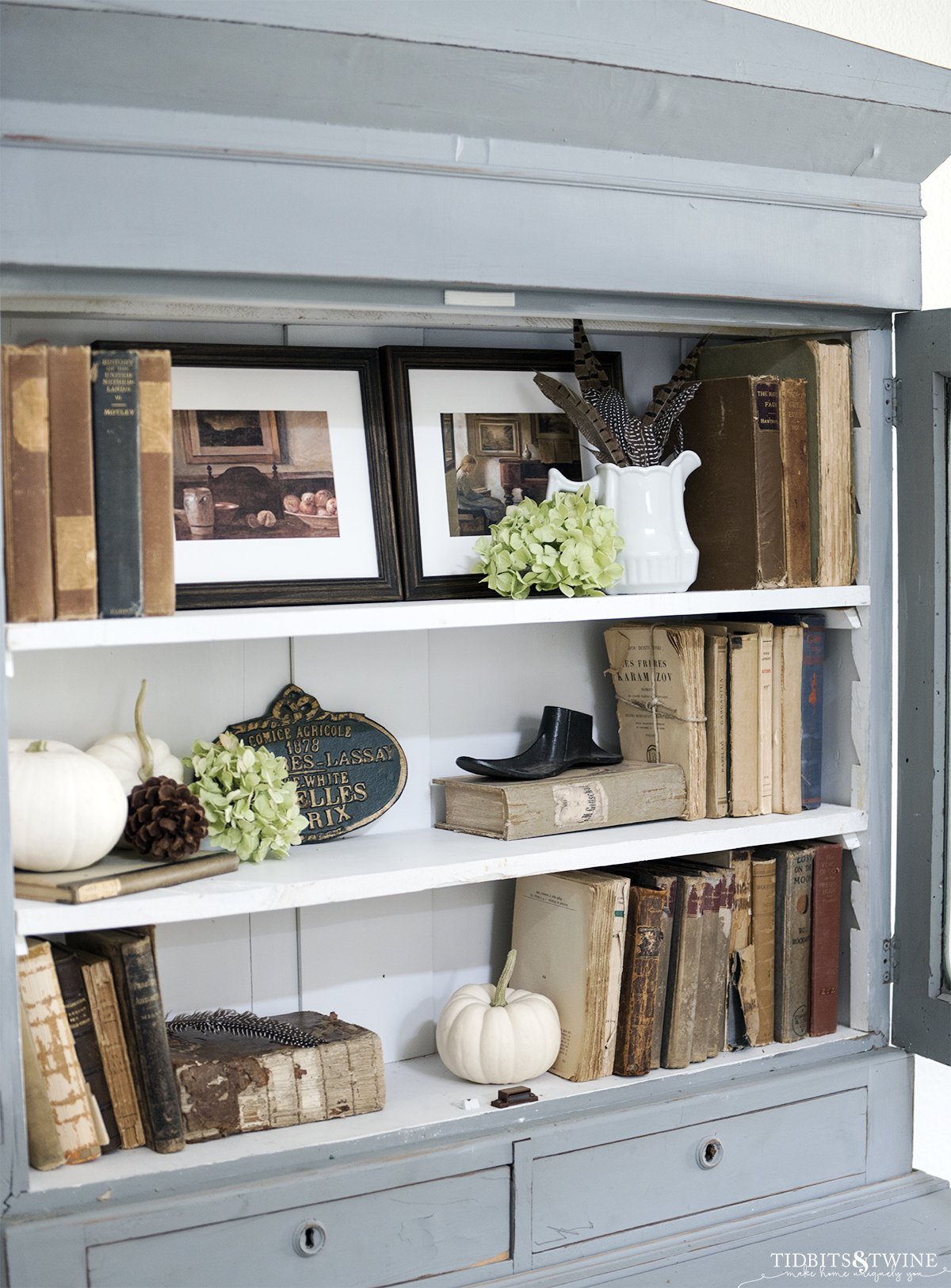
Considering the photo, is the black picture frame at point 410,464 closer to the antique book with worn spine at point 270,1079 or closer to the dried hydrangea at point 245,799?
the dried hydrangea at point 245,799

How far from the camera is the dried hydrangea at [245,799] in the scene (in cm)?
168

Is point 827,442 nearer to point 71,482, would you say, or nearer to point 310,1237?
point 71,482

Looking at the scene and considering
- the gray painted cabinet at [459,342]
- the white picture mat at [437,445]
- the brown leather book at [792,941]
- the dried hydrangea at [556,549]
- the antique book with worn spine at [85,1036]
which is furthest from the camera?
the brown leather book at [792,941]

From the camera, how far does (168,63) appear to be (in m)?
1.39

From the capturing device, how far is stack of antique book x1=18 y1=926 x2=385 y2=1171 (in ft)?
4.94

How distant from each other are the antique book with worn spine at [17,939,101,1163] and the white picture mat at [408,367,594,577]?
72 cm

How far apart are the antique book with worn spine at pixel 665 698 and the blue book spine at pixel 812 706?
18cm

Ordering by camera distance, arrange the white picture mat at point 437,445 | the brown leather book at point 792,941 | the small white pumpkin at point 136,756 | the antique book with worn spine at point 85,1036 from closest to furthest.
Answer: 1. the antique book with worn spine at point 85,1036
2. the small white pumpkin at point 136,756
3. the white picture mat at point 437,445
4. the brown leather book at point 792,941

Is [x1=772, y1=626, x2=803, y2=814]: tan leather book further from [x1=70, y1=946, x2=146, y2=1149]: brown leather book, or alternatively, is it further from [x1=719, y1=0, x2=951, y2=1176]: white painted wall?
[x1=70, y1=946, x2=146, y2=1149]: brown leather book

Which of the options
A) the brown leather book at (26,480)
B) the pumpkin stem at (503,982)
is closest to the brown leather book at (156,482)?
the brown leather book at (26,480)

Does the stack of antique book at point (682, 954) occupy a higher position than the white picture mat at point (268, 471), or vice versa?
the white picture mat at point (268, 471)

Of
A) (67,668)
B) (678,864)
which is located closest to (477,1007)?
(678,864)

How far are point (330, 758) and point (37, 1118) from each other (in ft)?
1.92

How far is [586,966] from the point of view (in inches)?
72.3
